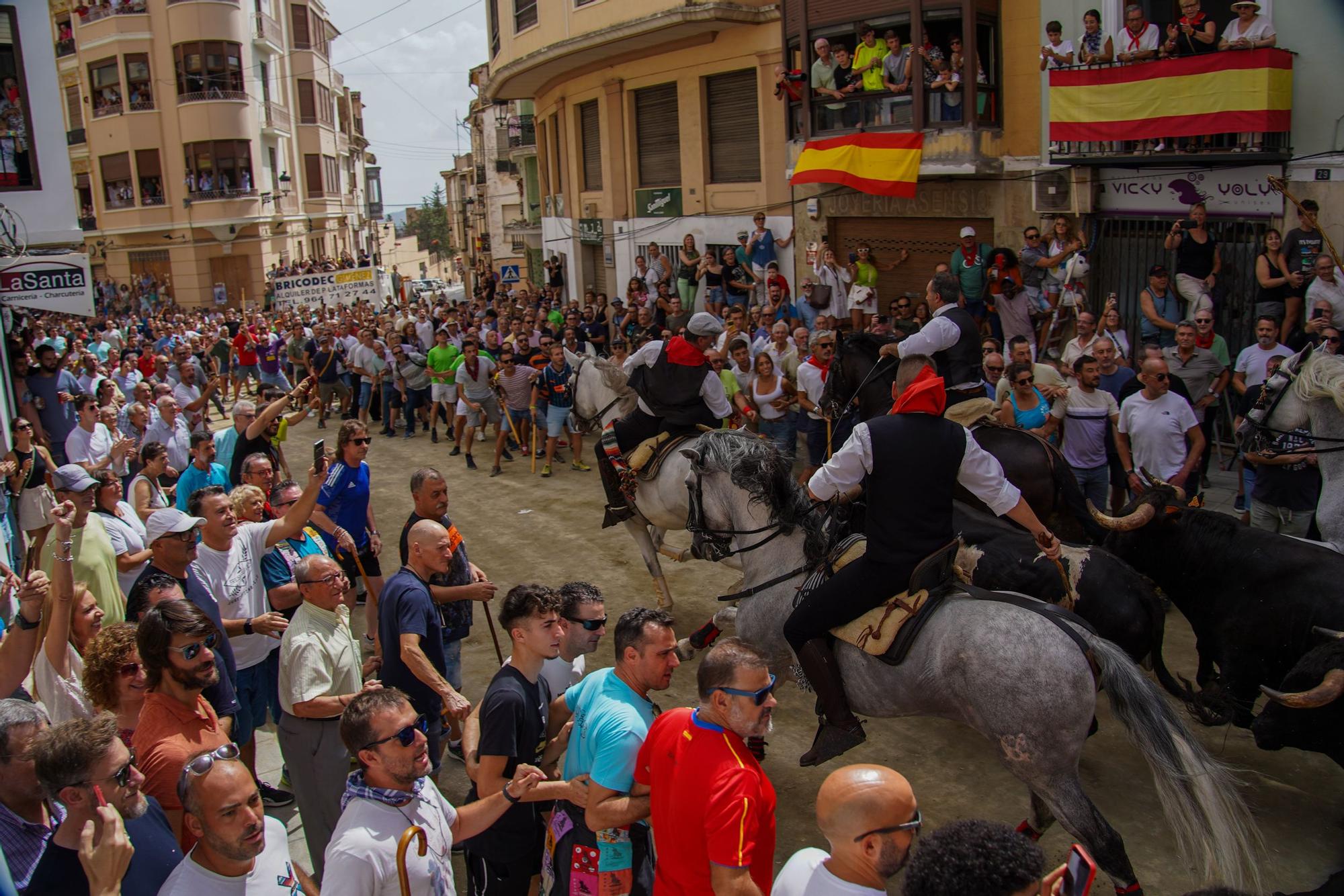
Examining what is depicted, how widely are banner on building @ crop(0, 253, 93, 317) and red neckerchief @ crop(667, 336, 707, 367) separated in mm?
9280

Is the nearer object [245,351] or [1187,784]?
[1187,784]

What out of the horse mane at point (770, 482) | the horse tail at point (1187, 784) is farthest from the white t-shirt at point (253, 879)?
the horse tail at point (1187, 784)

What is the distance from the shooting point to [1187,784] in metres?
4.80

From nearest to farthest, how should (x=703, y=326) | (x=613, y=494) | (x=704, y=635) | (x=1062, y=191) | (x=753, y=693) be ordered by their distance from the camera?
(x=753, y=693) < (x=704, y=635) < (x=703, y=326) < (x=613, y=494) < (x=1062, y=191)

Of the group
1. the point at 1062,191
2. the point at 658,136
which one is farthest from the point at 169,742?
the point at 658,136

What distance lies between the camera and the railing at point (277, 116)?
43250 mm

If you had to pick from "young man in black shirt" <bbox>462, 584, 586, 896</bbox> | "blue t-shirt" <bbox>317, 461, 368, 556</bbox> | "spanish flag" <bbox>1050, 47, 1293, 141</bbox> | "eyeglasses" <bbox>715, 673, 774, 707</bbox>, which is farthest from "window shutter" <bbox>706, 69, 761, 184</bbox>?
"eyeglasses" <bbox>715, 673, 774, 707</bbox>

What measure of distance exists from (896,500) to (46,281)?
511 inches

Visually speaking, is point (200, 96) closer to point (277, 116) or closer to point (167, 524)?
point (277, 116)

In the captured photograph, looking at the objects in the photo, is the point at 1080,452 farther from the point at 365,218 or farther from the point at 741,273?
the point at 365,218

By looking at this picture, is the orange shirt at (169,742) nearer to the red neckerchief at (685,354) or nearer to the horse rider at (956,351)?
the red neckerchief at (685,354)

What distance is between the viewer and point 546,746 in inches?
181

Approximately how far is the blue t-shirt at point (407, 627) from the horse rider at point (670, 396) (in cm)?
356

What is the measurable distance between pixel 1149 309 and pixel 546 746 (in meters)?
9.17
